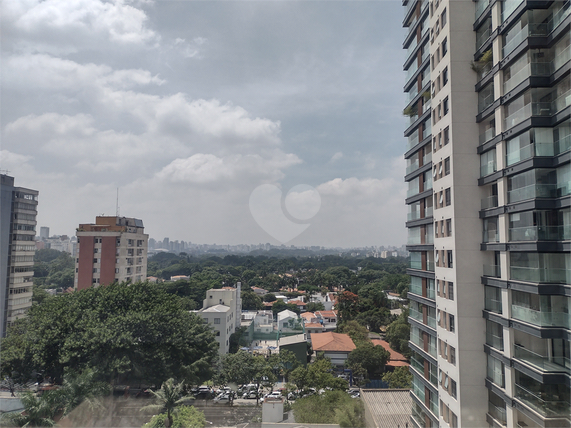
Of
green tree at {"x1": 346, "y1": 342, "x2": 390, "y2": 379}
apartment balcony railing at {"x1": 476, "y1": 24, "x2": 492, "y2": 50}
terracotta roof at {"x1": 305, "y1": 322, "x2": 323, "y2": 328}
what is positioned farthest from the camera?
terracotta roof at {"x1": 305, "y1": 322, "x2": 323, "y2": 328}

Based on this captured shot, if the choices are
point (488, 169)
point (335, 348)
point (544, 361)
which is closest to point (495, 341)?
point (544, 361)

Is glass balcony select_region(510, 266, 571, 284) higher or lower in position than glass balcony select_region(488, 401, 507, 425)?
higher

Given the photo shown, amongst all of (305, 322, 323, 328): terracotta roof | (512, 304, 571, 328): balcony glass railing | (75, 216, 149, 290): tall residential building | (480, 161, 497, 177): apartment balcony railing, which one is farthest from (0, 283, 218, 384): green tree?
(305, 322, 323, 328): terracotta roof

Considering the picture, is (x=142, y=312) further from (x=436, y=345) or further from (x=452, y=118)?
(x=452, y=118)

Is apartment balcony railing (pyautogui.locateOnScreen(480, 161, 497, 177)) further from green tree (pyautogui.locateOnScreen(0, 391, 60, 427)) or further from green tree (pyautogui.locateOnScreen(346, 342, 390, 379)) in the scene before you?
green tree (pyautogui.locateOnScreen(346, 342, 390, 379))

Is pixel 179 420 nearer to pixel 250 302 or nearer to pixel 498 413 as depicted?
pixel 498 413

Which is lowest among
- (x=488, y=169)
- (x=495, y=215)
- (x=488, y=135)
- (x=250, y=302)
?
(x=250, y=302)
